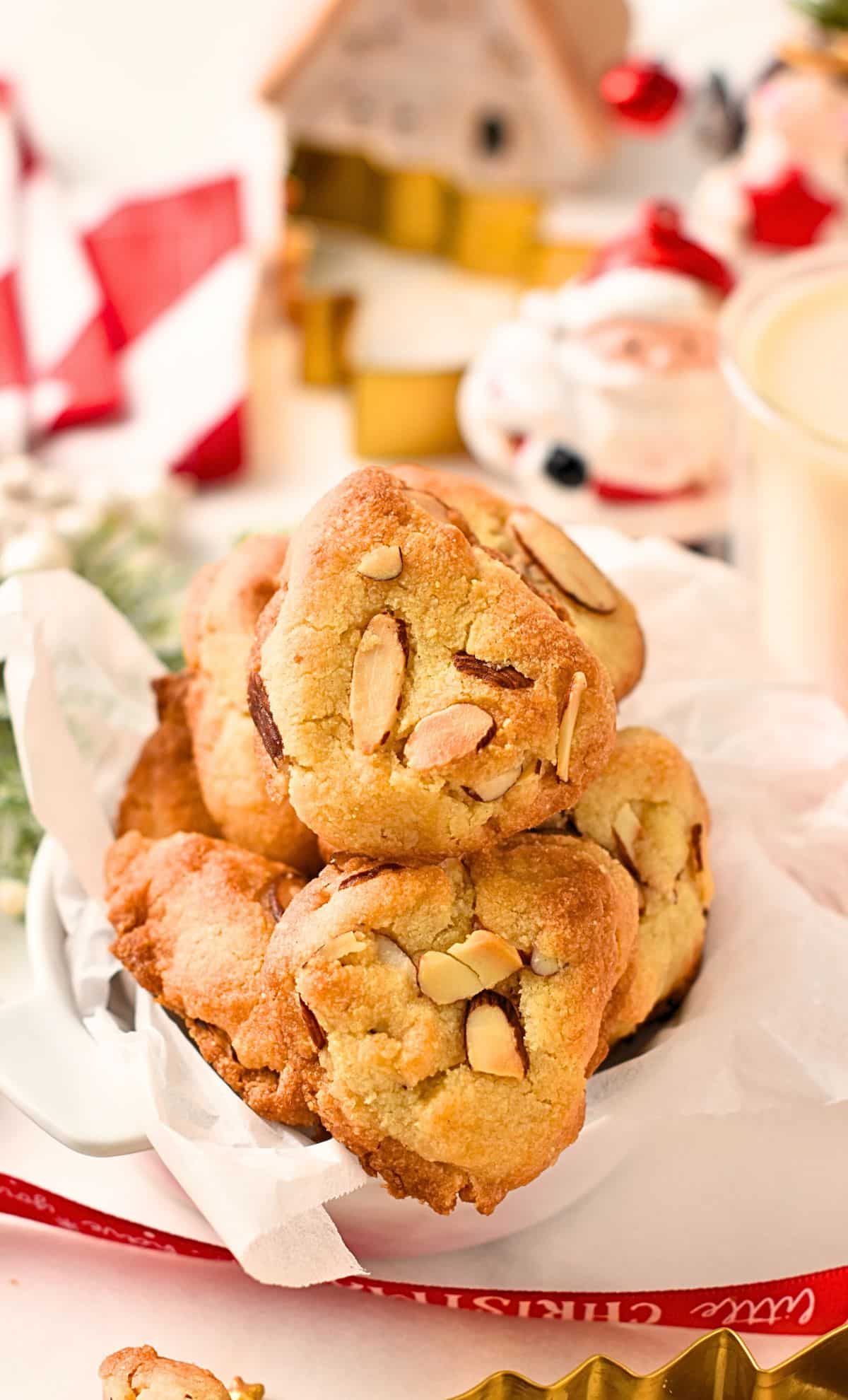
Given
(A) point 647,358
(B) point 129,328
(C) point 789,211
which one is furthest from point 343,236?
(A) point 647,358

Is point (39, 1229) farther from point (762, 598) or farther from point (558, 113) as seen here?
point (558, 113)

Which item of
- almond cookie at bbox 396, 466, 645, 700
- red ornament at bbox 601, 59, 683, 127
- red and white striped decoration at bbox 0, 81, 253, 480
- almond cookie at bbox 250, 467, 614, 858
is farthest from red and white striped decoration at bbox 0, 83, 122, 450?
almond cookie at bbox 250, 467, 614, 858

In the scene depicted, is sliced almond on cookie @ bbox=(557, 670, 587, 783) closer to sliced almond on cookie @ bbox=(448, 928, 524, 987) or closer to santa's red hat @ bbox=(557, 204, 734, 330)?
sliced almond on cookie @ bbox=(448, 928, 524, 987)

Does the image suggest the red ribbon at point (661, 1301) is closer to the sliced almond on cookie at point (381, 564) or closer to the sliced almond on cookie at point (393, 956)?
the sliced almond on cookie at point (393, 956)

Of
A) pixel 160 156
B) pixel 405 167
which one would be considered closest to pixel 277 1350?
pixel 405 167

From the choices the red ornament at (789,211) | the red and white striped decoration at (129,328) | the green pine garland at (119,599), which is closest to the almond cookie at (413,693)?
the green pine garland at (119,599)

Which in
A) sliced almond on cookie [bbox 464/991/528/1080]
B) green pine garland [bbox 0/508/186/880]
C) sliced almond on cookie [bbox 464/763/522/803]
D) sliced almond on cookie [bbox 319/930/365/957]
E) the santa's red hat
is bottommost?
green pine garland [bbox 0/508/186/880]
